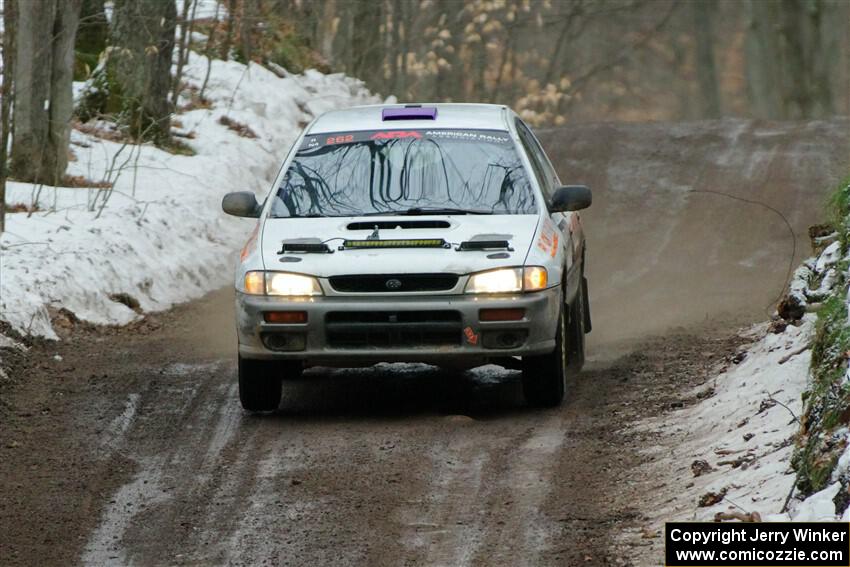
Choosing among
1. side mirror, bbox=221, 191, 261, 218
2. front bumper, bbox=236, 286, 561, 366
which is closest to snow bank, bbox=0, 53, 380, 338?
side mirror, bbox=221, 191, 261, 218

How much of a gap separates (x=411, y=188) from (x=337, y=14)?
20.7m

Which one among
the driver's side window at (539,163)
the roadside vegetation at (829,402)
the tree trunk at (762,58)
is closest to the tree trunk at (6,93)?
the driver's side window at (539,163)

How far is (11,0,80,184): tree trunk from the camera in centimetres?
1514

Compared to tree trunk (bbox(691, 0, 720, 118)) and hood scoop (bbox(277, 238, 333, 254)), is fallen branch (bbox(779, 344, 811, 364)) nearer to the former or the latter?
hood scoop (bbox(277, 238, 333, 254))

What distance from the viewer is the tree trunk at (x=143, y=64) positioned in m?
18.9

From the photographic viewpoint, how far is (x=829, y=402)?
624 centimetres

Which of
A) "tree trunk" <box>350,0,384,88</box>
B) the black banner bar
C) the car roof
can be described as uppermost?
the car roof

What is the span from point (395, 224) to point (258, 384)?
4.13 ft

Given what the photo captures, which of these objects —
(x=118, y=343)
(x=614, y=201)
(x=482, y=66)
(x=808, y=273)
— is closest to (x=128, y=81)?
(x=614, y=201)

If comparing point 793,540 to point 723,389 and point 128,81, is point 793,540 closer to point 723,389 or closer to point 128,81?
point 723,389

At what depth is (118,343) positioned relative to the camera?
472 inches

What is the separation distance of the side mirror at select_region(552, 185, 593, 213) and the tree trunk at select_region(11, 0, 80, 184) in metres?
7.24

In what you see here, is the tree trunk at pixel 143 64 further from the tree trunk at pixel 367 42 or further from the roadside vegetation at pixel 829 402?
the roadside vegetation at pixel 829 402

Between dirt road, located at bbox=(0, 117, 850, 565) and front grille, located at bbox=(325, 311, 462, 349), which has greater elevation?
front grille, located at bbox=(325, 311, 462, 349)
